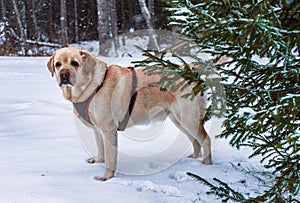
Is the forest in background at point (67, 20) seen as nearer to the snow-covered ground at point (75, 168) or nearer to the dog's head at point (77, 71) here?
the snow-covered ground at point (75, 168)

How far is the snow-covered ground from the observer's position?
2939 millimetres

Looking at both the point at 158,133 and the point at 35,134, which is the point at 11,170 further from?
A: the point at 158,133

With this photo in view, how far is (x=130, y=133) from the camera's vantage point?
4.81 metres

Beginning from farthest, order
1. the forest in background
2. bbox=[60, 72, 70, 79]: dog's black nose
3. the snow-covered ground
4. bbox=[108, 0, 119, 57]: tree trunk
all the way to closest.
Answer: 1. the forest in background
2. bbox=[108, 0, 119, 57]: tree trunk
3. bbox=[60, 72, 70, 79]: dog's black nose
4. the snow-covered ground

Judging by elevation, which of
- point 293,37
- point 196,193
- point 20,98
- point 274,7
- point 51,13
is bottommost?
point 51,13

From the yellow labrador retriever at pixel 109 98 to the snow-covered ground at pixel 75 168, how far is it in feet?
0.72

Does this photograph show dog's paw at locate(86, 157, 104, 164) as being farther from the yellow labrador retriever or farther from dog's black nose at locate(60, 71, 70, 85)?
dog's black nose at locate(60, 71, 70, 85)

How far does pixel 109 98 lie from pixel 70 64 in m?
0.47

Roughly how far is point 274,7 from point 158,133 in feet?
10.7

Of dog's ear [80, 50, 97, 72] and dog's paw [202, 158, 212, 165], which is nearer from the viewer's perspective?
dog's ear [80, 50, 97, 72]

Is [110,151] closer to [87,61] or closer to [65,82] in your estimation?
[65,82]

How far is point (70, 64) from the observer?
11.4 ft

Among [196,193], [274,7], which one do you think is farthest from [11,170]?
[274,7]

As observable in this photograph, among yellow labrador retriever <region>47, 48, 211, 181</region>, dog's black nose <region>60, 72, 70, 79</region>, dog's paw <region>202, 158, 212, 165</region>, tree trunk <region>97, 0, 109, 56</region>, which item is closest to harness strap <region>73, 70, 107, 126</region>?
yellow labrador retriever <region>47, 48, 211, 181</region>
